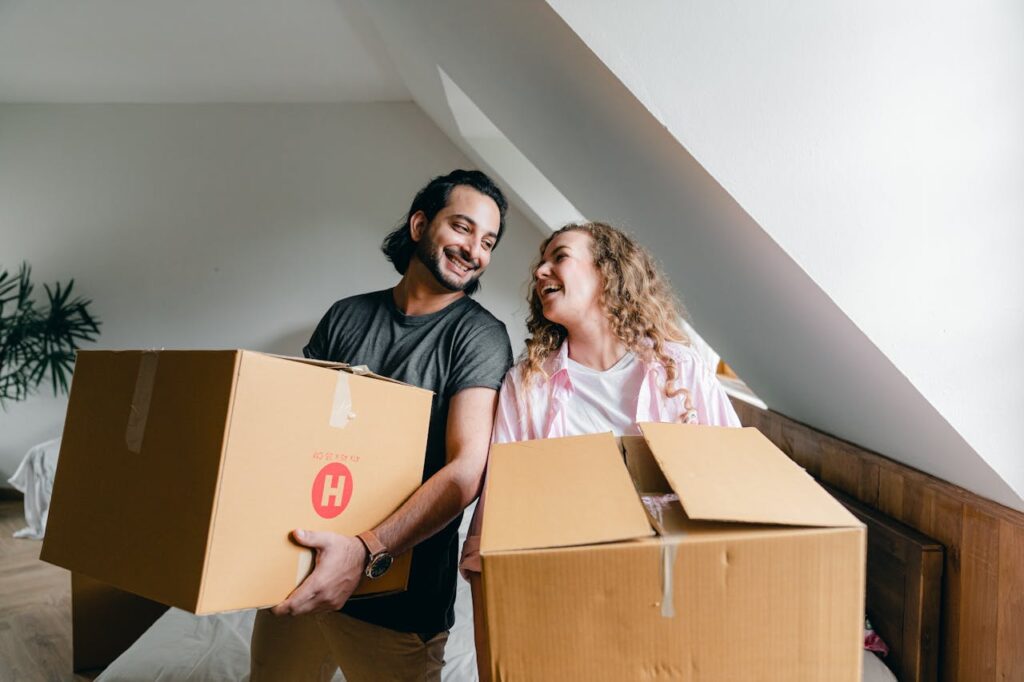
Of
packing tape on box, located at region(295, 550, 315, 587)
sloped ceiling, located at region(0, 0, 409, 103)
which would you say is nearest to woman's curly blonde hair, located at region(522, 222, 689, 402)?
packing tape on box, located at region(295, 550, 315, 587)

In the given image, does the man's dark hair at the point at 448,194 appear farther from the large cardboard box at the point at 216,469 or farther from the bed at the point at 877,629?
the bed at the point at 877,629

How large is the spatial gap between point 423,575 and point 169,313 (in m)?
3.53

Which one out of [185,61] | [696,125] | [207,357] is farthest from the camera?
[185,61]

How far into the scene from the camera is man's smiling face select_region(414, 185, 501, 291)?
1.16 metres

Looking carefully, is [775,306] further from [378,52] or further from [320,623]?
[378,52]

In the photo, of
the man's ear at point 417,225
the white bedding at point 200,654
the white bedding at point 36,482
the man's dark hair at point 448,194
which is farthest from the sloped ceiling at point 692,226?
the white bedding at point 36,482

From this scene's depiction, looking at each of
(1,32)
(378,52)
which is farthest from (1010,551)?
(1,32)

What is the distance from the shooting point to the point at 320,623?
109 centimetres

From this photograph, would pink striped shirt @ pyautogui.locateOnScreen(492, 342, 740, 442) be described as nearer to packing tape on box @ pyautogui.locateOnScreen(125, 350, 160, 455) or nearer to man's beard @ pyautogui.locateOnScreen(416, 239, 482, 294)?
man's beard @ pyautogui.locateOnScreen(416, 239, 482, 294)

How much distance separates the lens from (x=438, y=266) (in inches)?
45.7

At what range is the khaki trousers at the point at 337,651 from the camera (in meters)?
1.04

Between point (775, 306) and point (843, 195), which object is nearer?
point (843, 195)

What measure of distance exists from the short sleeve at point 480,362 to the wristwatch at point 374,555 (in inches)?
12.2

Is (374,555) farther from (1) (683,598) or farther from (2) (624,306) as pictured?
(2) (624,306)
